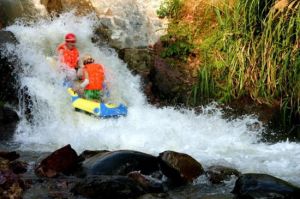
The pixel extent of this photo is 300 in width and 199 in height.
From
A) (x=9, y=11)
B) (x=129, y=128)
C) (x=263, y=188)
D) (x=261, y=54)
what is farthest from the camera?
(x=9, y=11)

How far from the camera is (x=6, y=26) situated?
9.85m

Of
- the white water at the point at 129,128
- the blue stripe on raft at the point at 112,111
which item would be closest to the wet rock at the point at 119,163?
the white water at the point at 129,128

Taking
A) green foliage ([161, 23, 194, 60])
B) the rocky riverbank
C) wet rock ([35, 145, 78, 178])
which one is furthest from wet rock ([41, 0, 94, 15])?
wet rock ([35, 145, 78, 178])

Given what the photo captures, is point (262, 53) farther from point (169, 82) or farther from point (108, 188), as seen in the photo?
point (108, 188)

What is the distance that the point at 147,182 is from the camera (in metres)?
4.99

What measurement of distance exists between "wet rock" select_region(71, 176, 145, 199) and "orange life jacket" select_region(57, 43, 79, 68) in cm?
418

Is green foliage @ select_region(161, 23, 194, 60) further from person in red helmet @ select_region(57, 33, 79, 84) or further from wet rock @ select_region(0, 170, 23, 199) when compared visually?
wet rock @ select_region(0, 170, 23, 199)

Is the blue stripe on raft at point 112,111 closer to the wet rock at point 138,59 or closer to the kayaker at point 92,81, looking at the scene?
the kayaker at point 92,81

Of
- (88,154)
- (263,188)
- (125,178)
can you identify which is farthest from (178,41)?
(263,188)

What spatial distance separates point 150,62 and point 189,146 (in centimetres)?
296

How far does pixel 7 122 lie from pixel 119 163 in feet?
9.47

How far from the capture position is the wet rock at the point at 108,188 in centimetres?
466

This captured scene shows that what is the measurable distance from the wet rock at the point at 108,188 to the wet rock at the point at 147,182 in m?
0.11

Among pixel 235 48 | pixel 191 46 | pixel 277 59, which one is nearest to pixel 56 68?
pixel 191 46
